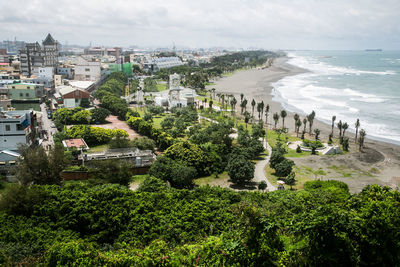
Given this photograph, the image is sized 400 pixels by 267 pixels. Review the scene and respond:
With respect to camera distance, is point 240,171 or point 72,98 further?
point 72,98

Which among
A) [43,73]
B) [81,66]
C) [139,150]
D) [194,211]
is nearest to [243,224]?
[194,211]

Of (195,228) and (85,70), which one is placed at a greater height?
(85,70)

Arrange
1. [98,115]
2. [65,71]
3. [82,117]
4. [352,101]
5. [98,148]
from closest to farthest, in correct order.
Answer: [98,148], [82,117], [98,115], [352,101], [65,71]

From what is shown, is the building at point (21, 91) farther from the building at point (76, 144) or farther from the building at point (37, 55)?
the building at point (37, 55)

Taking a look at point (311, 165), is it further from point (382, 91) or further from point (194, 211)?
point (382, 91)

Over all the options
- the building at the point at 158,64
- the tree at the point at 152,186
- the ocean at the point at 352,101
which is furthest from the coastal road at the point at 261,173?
the building at the point at 158,64

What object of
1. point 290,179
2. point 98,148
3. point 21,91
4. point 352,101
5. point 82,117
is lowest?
point 290,179

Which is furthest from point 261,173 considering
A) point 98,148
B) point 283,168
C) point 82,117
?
point 82,117

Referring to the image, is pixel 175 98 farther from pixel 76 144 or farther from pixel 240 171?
pixel 240 171

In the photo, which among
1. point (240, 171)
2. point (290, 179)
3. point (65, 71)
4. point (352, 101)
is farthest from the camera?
point (65, 71)
